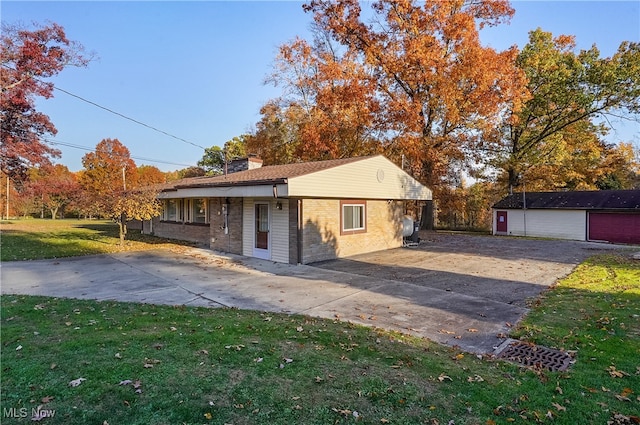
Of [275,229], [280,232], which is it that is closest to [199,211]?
[275,229]

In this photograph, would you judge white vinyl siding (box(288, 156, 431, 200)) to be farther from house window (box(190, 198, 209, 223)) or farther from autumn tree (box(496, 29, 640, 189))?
autumn tree (box(496, 29, 640, 189))

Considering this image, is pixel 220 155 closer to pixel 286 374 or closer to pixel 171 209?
pixel 171 209

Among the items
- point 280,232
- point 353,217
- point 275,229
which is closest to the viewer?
point 280,232

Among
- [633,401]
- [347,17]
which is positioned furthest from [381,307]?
[347,17]

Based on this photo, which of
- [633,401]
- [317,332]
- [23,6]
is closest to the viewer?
[633,401]

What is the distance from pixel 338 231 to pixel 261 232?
9.65 feet

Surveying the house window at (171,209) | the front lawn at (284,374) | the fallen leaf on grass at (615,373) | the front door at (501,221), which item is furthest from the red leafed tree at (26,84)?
the front door at (501,221)

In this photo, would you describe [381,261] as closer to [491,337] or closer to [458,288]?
[458,288]

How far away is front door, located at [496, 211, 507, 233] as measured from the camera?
2573 cm

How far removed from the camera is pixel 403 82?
24094 millimetres

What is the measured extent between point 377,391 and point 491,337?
106 inches

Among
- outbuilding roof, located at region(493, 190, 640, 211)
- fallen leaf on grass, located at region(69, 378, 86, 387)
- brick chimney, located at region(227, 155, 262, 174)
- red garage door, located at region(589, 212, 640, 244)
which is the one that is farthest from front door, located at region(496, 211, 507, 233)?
fallen leaf on grass, located at region(69, 378, 86, 387)

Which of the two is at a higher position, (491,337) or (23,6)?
(23,6)

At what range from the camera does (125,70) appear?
51.9 ft
